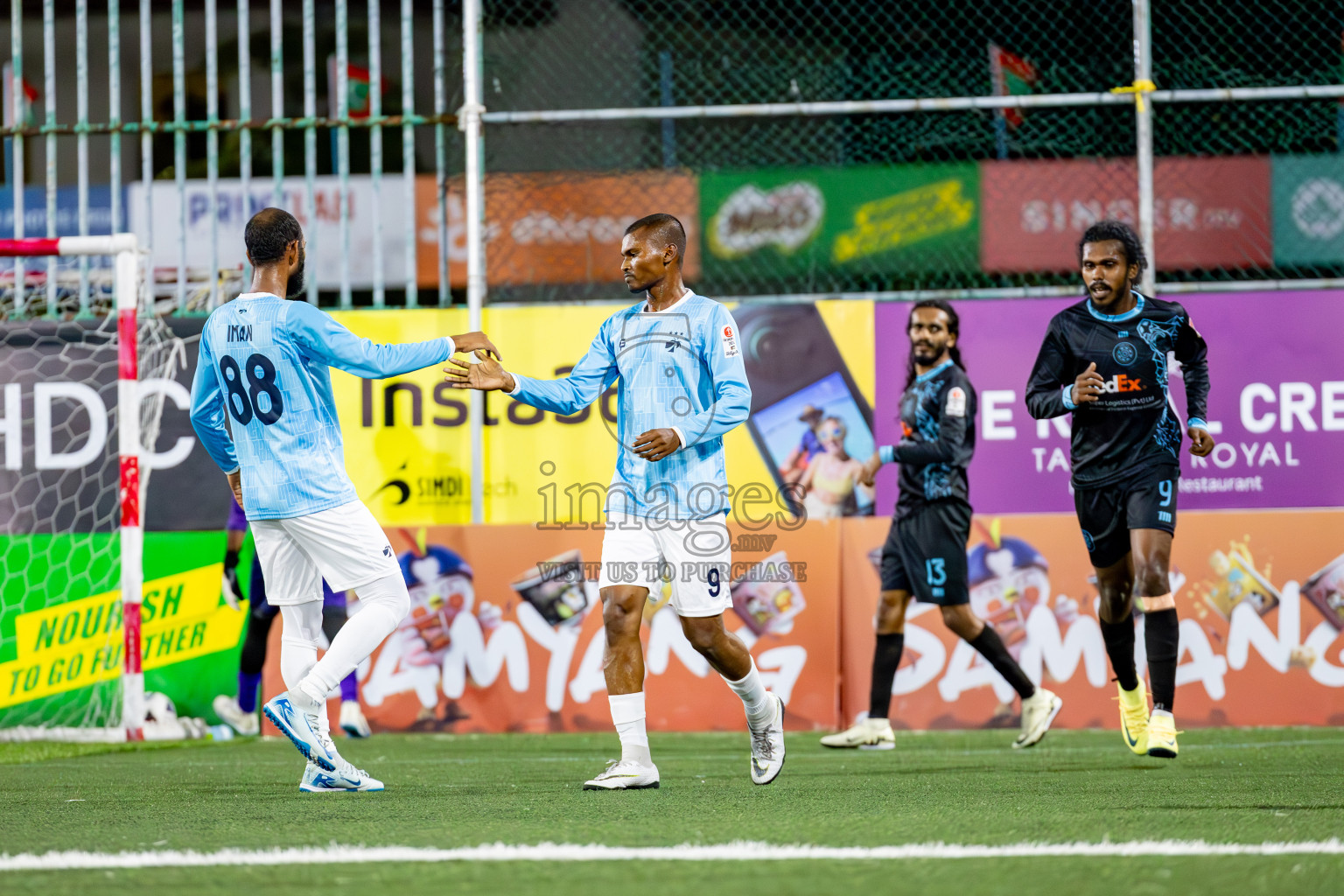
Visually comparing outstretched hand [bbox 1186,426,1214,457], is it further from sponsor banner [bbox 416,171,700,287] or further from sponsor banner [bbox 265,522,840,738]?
sponsor banner [bbox 416,171,700,287]

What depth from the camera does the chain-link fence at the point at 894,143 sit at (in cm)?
908

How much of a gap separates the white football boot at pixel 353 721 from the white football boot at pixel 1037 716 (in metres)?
3.36

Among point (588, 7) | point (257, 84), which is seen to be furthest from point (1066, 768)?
point (257, 84)

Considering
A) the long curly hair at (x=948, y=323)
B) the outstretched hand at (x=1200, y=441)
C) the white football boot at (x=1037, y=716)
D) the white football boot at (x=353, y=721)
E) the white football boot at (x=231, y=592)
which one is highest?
the long curly hair at (x=948, y=323)

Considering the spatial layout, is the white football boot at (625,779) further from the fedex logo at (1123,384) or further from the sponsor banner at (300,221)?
the sponsor banner at (300,221)

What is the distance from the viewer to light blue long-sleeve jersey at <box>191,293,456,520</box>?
477 cm

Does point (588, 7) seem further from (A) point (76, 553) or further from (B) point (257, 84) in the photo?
(A) point (76, 553)

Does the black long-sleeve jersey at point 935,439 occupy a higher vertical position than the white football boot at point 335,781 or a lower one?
higher

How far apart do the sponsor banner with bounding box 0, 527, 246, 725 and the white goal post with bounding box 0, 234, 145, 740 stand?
1.45ft

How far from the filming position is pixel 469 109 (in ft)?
29.8

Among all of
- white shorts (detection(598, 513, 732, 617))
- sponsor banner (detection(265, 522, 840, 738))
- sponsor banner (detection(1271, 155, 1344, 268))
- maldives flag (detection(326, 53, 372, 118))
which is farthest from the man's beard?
sponsor banner (detection(1271, 155, 1344, 268))

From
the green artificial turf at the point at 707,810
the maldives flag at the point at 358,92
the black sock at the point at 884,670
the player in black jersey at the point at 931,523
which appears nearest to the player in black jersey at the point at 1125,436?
the green artificial turf at the point at 707,810

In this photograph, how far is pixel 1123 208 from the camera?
9203 millimetres

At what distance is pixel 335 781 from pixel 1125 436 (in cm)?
322
